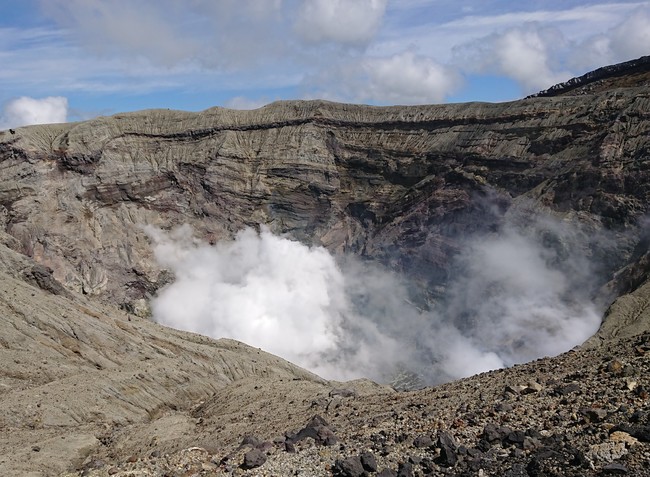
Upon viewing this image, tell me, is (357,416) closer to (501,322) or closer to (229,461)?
(229,461)

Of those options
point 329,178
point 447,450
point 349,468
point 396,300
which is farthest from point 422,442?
point 329,178

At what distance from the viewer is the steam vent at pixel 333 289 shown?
1917cm

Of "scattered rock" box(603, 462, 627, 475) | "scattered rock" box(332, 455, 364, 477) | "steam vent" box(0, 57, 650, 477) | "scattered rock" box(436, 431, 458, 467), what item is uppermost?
"steam vent" box(0, 57, 650, 477)

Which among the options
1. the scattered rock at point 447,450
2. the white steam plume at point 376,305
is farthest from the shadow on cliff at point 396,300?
the scattered rock at point 447,450

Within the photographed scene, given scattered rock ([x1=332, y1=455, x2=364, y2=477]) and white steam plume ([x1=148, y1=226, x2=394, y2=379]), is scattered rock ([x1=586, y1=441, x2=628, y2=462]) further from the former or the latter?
white steam plume ([x1=148, y1=226, x2=394, y2=379])

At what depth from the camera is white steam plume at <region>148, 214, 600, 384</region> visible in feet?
190

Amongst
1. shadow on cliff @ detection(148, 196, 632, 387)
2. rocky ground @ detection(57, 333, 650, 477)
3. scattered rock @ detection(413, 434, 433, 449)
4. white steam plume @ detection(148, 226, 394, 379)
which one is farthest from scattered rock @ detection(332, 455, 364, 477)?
white steam plume @ detection(148, 226, 394, 379)

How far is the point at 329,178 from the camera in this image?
287 ft

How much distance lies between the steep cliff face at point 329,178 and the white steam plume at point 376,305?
103 inches

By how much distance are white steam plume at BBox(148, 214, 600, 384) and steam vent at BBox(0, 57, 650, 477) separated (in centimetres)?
27

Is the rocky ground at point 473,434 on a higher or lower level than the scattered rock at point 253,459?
higher

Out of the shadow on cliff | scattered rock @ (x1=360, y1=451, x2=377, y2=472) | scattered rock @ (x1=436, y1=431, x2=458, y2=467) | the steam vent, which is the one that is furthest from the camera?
the shadow on cliff

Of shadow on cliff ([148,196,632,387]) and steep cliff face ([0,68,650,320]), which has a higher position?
steep cliff face ([0,68,650,320])

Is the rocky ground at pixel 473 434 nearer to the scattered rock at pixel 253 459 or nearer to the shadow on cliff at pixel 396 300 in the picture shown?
the scattered rock at pixel 253 459
